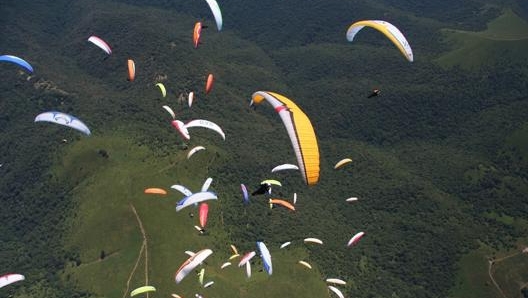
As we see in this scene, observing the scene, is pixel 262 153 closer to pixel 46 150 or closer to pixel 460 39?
pixel 46 150

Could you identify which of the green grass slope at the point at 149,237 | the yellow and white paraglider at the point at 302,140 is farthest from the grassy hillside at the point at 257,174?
the yellow and white paraglider at the point at 302,140

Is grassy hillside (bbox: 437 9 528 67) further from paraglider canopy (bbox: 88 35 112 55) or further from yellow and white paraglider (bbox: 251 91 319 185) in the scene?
yellow and white paraglider (bbox: 251 91 319 185)

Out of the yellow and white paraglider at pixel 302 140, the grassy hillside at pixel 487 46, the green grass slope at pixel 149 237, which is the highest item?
the yellow and white paraglider at pixel 302 140

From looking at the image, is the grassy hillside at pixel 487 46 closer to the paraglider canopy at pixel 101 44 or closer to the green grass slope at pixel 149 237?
the green grass slope at pixel 149 237

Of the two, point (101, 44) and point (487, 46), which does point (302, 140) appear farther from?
point (487, 46)

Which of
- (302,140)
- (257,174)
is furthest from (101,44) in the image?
(257,174)

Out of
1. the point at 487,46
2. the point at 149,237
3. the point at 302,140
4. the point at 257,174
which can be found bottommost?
the point at 487,46

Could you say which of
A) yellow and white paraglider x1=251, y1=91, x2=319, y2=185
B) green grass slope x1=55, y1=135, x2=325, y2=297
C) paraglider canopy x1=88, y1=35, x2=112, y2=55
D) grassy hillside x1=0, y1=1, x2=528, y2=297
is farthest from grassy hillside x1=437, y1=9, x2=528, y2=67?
yellow and white paraglider x1=251, y1=91, x2=319, y2=185

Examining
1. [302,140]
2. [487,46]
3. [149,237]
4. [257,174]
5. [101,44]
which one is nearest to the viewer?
[302,140]
